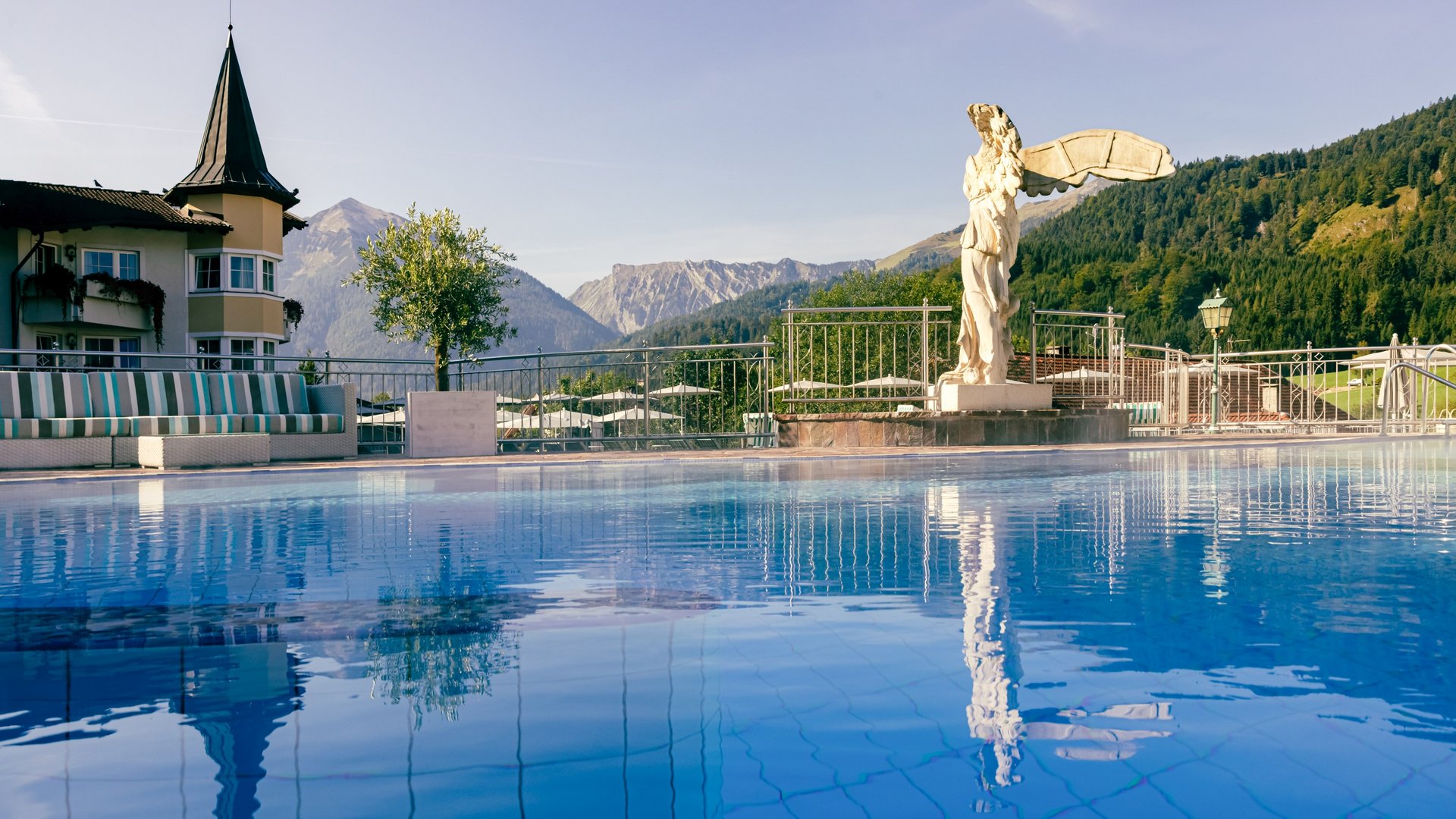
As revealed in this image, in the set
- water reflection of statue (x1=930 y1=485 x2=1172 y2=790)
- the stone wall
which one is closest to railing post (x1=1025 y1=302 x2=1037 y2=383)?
the stone wall

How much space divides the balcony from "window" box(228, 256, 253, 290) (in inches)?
110

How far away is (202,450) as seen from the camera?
11.3 metres

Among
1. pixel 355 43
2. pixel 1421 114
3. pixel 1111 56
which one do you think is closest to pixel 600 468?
pixel 355 43

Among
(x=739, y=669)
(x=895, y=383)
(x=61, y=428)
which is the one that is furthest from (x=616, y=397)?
(x=739, y=669)

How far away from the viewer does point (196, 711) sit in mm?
2352

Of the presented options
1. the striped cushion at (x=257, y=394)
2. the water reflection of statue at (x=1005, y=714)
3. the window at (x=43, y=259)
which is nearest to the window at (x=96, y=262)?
the window at (x=43, y=259)

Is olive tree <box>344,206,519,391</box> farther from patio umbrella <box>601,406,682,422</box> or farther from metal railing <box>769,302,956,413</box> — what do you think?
metal railing <box>769,302,956,413</box>

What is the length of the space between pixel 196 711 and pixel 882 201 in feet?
172

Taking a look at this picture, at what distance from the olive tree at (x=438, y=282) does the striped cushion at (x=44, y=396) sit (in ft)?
109

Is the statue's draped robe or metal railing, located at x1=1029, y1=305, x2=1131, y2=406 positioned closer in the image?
the statue's draped robe

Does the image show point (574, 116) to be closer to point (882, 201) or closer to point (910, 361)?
point (910, 361)

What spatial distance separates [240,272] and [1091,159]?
29.2 metres

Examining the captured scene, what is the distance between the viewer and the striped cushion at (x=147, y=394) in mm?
12312

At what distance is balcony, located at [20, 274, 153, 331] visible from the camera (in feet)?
97.9
